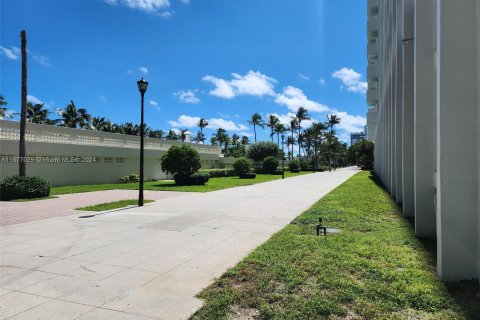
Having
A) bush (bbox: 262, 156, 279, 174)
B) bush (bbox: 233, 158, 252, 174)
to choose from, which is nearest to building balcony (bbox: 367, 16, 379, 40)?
bush (bbox: 233, 158, 252, 174)

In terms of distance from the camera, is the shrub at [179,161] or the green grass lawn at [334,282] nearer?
the green grass lawn at [334,282]

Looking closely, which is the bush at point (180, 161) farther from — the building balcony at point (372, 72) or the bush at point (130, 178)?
the building balcony at point (372, 72)

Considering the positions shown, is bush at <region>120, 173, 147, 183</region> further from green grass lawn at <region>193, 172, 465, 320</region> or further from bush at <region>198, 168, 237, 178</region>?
green grass lawn at <region>193, 172, 465, 320</region>

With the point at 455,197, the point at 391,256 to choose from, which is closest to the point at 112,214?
the point at 391,256

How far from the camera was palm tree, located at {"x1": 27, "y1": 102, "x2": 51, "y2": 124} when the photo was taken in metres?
47.0

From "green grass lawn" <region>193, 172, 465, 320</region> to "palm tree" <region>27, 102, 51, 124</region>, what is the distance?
50352 millimetres

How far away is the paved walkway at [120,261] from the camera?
4.09m

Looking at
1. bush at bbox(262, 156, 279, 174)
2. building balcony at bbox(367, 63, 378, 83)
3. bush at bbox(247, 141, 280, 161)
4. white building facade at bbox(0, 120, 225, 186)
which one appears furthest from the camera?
bush at bbox(247, 141, 280, 161)

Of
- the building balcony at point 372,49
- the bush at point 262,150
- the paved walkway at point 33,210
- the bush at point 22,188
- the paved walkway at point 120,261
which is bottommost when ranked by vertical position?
the paved walkway at point 120,261

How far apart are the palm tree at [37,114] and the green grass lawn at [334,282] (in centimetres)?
5035

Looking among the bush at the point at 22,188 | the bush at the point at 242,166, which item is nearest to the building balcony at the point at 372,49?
the bush at the point at 242,166

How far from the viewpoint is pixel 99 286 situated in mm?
4750

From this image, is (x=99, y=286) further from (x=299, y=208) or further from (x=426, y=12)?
(x=299, y=208)

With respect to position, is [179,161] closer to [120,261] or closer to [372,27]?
[120,261]
